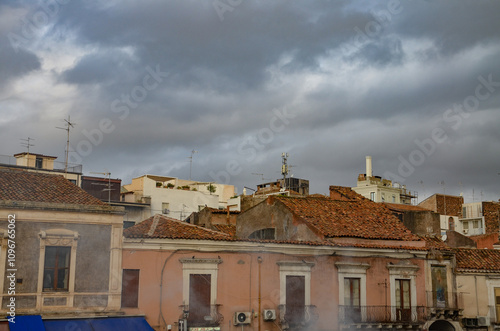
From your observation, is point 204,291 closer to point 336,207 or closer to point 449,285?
point 336,207

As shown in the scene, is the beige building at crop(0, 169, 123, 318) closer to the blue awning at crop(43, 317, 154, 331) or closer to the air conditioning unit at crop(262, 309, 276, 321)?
the blue awning at crop(43, 317, 154, 331)

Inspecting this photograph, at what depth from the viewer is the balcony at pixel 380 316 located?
3444 centimetres

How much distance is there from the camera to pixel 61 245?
28.7 metres

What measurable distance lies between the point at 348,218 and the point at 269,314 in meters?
9.68

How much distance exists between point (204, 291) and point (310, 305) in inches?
229

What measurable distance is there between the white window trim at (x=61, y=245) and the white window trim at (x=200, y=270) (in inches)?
199

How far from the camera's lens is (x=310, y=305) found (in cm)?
3366

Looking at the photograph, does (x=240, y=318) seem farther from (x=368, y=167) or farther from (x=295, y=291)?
(x=368, y=167)

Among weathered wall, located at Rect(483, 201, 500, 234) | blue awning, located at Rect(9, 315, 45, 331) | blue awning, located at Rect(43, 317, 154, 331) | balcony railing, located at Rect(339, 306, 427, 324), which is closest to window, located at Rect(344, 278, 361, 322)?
balcony railing, located at Rect(339, 306, 427, 324)

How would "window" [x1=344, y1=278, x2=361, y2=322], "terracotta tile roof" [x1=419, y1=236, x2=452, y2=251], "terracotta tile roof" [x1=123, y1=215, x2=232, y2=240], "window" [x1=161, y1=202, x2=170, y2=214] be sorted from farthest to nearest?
1. "window" [x1=161, y1=202, x2=170, y2=214]
2. "terracotta tile roof" [x1=419, y1=236, x2=452, y2=251]
3. "window" [x1=344, y1=278, x2=361, y2=322]
4. "terracotta tile roof" [x1=123, y1=215, x2=232, y2=240]

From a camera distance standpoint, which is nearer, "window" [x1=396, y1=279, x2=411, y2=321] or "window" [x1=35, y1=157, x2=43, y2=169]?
"window" [x1=396, y1=279, x2=411, y2=321]

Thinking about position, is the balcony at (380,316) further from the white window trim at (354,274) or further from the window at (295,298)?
the window at (295,298)

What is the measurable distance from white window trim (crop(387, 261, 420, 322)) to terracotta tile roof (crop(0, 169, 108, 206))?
53.0 ft

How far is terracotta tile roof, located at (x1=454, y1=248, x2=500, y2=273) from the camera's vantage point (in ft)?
130
